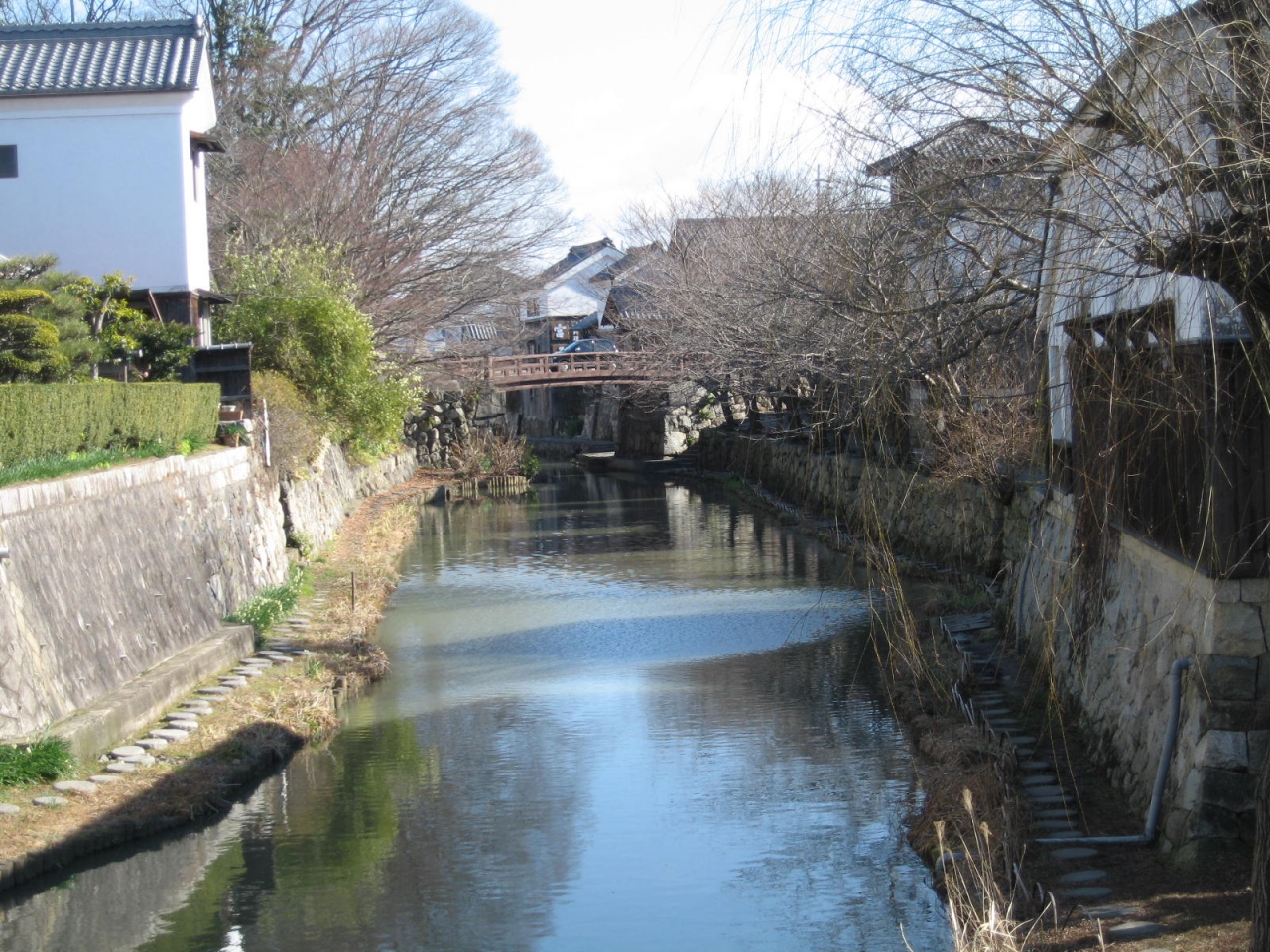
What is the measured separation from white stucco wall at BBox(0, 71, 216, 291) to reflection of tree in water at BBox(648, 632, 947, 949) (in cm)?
1140

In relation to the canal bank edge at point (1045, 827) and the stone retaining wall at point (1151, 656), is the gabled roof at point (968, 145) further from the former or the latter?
the canal bank edge at point (1045, 827)

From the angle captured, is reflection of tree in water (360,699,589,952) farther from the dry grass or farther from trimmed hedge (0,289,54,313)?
trimmed hedge (0,289,54,313)

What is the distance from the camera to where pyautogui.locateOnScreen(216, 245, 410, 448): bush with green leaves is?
23.6 m

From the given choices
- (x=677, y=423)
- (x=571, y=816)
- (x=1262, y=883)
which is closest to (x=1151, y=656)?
(x=1262, y=883)

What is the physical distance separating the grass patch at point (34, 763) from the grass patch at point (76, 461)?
7.22ft

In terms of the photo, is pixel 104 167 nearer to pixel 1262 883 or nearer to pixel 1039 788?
pixel 1039 788

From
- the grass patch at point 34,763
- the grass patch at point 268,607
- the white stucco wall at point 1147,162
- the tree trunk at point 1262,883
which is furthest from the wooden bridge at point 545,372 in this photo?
the tree trunk at point 1262,883

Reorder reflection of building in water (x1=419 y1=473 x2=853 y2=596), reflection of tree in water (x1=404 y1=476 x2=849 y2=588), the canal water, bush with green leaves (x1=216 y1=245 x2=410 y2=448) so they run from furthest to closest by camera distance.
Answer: bush with green leaves (x1=216 y1=245 x2=410 y2=448) → reflection of building in water (x1=419 y1=473 x2=853 y2=596) → reflection of tree in water (x1=404 y1=476 x2=849 y2=588) → the canal water

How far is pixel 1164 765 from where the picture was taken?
7.29 m

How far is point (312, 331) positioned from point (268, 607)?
1007cm

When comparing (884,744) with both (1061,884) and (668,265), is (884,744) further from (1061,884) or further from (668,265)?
(668,265)

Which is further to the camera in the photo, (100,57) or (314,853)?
(100,57)

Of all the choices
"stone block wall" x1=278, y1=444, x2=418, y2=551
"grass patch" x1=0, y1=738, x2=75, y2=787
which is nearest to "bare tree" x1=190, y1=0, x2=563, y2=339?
"stone block wall" x1=278, y1=444, x2=418, y2=551

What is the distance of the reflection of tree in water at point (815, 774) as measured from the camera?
26.2 ft
